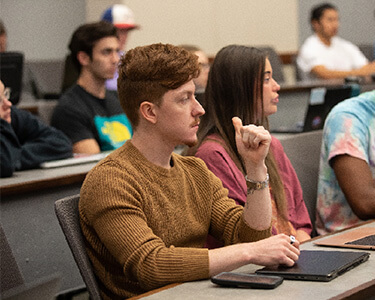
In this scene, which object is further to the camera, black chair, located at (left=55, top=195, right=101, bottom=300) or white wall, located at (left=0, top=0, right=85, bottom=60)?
white wall, located at (left=0, top=0, right=85, bottom=60)

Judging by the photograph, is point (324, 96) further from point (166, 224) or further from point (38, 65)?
point (38, 65)

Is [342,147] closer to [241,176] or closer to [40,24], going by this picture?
[241,176]

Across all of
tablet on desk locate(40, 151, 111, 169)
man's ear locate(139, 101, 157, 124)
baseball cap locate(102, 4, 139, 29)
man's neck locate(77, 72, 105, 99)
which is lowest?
tablet on desk locate(40, 151, 111, 169)

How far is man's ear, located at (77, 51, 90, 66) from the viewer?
3.59m

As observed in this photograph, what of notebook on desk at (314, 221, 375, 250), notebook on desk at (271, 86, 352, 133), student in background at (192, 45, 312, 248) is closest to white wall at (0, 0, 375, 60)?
notebook on desk at (271, 86, 352, 133)

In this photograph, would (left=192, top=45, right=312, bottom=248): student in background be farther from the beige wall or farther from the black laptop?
the beige wall

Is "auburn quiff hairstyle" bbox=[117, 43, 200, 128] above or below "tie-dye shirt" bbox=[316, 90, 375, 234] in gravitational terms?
above

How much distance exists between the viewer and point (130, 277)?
1491 mm

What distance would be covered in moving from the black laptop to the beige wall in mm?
4932

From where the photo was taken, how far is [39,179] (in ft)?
7.88

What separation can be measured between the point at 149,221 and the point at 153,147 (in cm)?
19

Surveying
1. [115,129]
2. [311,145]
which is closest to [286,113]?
[115,129]

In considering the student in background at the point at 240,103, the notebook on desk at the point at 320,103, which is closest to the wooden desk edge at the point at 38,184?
the student in background at the point at 240,103

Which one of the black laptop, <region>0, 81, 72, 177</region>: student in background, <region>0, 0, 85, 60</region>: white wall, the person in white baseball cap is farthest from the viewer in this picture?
<region>0, 0, 85, 60</region>: white wall
